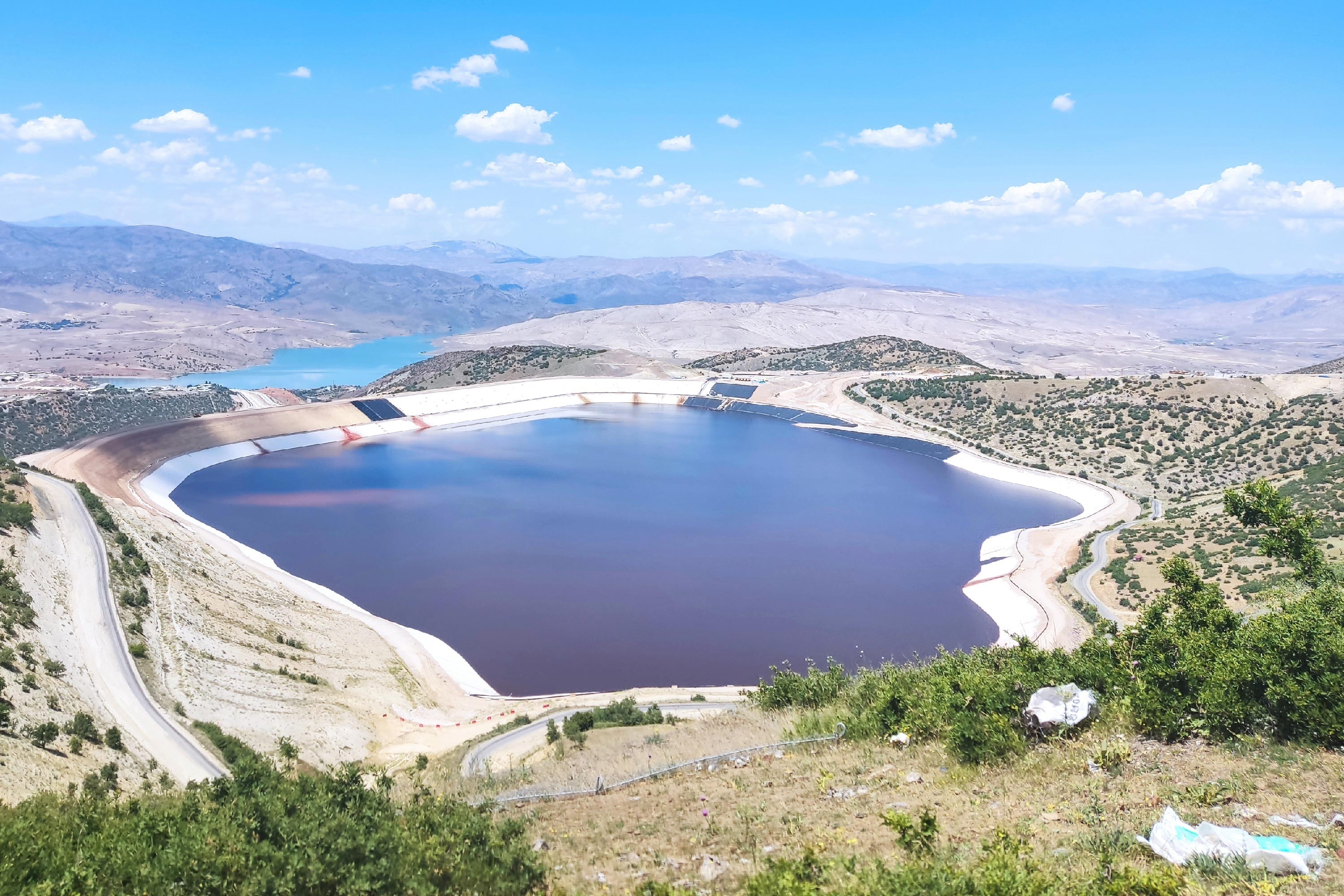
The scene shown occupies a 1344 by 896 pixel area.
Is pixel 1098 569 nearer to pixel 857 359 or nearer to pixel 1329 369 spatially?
pixel 857 359

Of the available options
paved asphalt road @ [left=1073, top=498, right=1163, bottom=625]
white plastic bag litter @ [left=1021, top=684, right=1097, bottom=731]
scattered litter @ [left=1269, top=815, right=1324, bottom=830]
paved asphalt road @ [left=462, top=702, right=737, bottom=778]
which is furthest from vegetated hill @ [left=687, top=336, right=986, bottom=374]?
scattered litter @ [left=1269, top=815, right=1324, bottom=830]

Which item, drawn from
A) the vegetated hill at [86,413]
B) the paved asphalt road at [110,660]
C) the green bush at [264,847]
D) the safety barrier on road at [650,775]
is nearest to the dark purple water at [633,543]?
the paved asphalt road at [110,660]

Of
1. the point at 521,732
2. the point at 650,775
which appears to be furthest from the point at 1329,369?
the point at 650,775

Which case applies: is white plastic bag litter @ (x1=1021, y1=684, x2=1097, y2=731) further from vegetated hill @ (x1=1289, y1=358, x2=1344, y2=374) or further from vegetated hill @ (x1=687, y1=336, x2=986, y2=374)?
vegetated hill @ (x1=1289, y1=358, x2=1344, y2=374)

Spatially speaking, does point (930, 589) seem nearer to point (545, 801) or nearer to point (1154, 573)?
point (1154, 573)

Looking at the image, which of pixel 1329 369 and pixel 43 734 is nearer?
pixel 43 734

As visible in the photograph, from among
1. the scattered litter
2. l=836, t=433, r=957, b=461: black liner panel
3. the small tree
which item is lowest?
l=836, t=433, r=957, b=461: black liner panel
